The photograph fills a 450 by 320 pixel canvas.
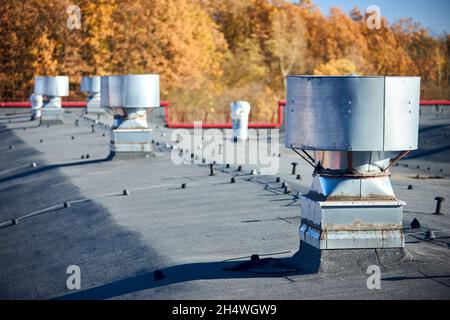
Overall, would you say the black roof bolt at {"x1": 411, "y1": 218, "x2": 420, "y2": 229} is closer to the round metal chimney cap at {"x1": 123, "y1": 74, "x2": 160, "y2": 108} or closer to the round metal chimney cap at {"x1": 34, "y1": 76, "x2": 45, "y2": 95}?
the round metal chimney cap at {"x1": 123, "y1": 74, "x2": 160, "y2": 108}

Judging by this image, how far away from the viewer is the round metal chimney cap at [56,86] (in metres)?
46.3

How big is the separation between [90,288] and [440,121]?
34856 mm

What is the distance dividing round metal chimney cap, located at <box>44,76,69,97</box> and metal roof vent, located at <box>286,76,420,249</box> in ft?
117

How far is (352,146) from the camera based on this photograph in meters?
11.3

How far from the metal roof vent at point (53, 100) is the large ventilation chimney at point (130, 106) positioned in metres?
19.2

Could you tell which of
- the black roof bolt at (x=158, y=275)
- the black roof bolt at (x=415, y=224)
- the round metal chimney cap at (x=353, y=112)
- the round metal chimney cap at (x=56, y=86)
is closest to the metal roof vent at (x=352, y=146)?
the round metal chimney cap at (x=353, y=112)

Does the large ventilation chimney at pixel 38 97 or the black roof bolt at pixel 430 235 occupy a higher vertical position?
the large ventilation chimney at pixel 38 97

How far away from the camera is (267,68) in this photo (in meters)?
A: 113

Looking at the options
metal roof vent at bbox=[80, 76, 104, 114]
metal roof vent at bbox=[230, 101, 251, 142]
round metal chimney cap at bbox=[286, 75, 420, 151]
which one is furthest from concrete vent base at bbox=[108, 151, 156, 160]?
metal roof vent at bbox=[80, 76, 104, 114]

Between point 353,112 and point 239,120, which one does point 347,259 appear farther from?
point 239,120

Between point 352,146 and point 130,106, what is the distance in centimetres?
1580

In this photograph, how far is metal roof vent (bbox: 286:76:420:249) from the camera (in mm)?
11156

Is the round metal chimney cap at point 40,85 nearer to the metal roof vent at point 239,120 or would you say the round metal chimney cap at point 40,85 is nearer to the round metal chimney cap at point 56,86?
the round metal chimney cap at point 56,86
